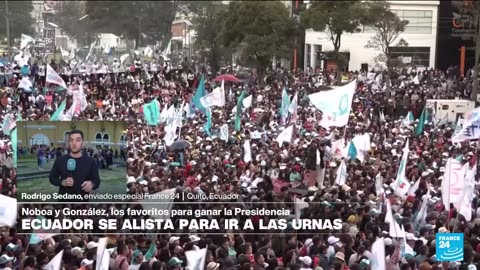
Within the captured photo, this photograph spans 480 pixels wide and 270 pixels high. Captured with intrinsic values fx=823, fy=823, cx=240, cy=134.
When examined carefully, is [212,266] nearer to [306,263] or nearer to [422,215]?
[306,263]

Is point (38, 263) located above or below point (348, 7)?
below

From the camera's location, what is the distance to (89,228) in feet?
31.4

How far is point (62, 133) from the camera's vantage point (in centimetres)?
1032

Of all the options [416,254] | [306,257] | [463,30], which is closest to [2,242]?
[306,257]

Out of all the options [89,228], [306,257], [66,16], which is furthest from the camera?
[66,16]

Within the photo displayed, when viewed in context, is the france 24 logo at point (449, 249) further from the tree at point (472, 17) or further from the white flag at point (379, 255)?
the tree at point (472, 17)

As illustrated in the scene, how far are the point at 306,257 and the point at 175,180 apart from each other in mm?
3964

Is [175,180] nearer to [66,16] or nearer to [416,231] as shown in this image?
[416,231]

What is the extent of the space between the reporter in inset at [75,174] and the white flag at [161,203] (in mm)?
654

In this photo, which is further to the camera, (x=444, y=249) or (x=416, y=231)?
(x=416, y=231)

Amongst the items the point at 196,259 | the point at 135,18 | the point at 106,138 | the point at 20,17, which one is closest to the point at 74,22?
the point at 135,18

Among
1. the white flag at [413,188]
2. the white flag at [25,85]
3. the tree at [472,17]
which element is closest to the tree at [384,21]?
the tree at [472,17]

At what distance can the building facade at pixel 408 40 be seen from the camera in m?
42.3

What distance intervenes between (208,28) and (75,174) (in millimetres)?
34012
